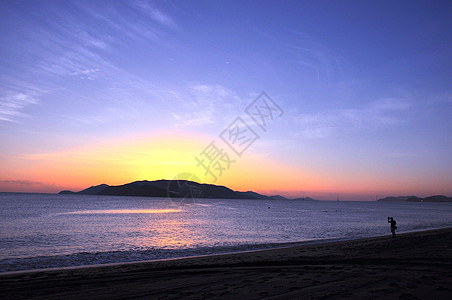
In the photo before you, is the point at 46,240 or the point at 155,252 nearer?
the point at 155,252

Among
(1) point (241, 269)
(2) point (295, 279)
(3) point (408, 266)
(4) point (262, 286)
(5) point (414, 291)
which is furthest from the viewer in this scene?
(1) point (241, 269)

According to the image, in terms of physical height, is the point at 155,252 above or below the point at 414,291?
below

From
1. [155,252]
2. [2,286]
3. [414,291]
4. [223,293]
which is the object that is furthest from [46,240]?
[414,291]

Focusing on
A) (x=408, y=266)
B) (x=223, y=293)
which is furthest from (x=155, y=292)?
(x=408, y=266)

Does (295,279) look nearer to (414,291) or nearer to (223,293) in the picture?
(223,293)

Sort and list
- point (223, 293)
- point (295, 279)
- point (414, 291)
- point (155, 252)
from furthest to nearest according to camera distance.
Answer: point (155, 252) < point (295, 279) < point (223, 293) < point (414, 291)

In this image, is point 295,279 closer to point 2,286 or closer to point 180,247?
point 2,286

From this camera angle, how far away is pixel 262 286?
8938mm

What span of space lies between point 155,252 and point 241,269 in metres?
10.9

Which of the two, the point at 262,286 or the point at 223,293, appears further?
the point at 262,286

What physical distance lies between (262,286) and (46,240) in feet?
84.3

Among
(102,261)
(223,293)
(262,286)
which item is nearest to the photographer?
(223,293)

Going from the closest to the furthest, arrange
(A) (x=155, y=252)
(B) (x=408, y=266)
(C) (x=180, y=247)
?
(B) (x=408, y=266) → (A) (x=155, y=252) → (C) (x=180, y=247)

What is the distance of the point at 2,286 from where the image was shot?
1022 centimetres
